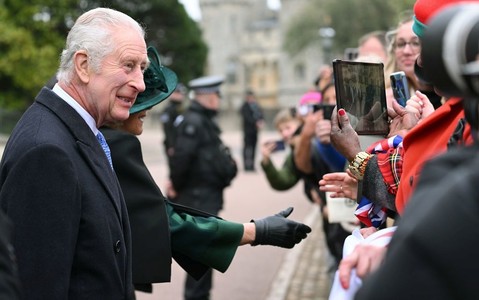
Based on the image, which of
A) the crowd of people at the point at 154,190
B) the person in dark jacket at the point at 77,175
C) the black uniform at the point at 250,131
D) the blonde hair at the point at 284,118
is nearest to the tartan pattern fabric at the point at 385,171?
the crowd of people at the point at 154,190

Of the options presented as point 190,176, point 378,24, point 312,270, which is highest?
point 190,176

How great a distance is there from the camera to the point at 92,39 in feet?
10.4

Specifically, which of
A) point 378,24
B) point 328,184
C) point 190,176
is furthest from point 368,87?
point 378,24

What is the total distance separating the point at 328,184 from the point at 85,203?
3.63 ft

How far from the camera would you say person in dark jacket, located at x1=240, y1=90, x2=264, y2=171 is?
2331 cm

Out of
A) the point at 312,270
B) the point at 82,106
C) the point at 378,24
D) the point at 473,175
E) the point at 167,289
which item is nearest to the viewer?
the point at 473,175

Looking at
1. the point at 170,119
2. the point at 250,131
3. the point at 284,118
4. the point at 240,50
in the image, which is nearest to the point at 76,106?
the point at 284,118

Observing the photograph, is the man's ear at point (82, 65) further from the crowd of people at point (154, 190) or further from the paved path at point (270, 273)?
the paved path at point (270, 273)

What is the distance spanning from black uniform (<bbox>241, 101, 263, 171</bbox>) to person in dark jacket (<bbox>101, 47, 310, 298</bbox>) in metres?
19.1

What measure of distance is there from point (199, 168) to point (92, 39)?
4811mm

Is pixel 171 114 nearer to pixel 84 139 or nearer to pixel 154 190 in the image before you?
pixel 154 190

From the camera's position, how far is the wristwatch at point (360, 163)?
330 centimetres

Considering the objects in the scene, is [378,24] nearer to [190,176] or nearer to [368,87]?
[190,176]

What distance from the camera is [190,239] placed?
3.92 m
